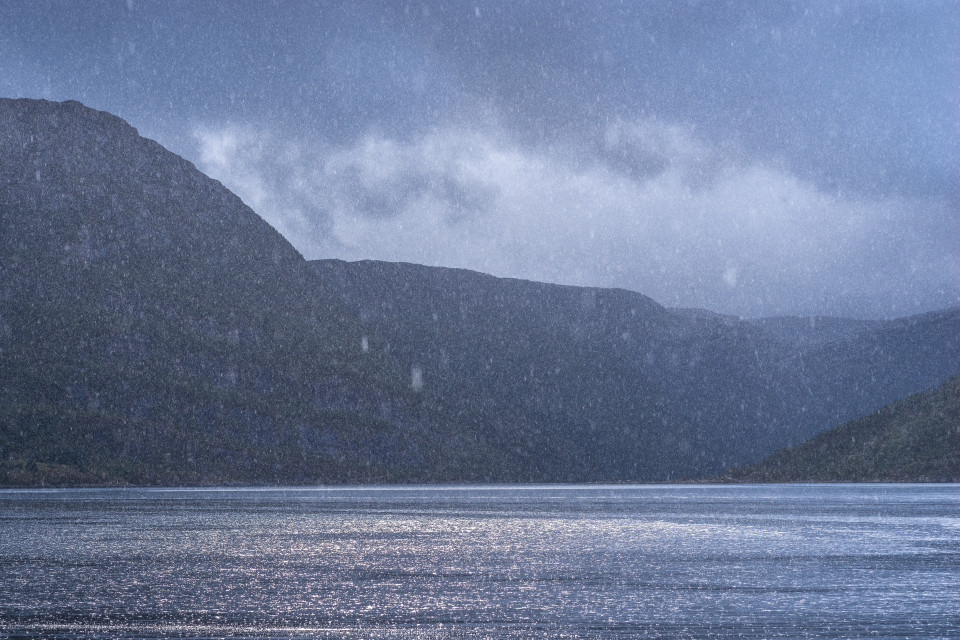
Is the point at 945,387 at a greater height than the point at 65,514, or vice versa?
the point at 945,387

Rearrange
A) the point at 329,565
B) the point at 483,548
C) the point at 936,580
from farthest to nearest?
the point at 483,548 < the point at 329,565 < the point at 936,580

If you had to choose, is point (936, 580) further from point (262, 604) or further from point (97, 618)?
point (97, 618)

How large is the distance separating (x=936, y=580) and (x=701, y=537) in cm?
1895

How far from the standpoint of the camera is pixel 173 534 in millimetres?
46094

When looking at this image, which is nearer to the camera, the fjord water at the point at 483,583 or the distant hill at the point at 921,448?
the fjord water at the point at 483,583

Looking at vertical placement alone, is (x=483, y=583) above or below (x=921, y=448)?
below

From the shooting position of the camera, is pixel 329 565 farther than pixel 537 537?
No

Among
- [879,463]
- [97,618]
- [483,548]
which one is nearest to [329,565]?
[483,548]

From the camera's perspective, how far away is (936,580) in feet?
82.2

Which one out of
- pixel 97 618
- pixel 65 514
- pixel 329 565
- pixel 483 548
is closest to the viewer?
pixel 97 618

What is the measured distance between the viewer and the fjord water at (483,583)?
732 inches

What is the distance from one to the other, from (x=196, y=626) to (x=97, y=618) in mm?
2389

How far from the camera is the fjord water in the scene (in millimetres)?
18594

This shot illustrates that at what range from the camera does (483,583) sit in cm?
2550
